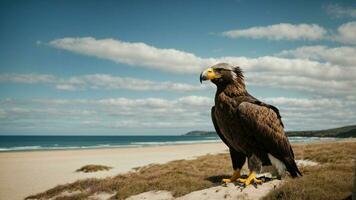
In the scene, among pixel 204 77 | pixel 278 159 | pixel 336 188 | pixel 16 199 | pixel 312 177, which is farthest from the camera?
pixel 16 199

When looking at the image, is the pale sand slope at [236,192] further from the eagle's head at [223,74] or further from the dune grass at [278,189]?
the eagle's head at [223,74]

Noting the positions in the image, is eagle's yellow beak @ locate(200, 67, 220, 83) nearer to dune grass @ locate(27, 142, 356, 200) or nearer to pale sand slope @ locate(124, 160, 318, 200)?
pale sand slope @ locate(124, 160, 318, 200)

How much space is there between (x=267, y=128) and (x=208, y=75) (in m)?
1.81

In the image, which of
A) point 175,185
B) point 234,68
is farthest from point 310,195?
point 175,185

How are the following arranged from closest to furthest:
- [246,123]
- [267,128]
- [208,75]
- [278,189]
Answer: [246,123] → [208,75] → [267,128] → [278,189]

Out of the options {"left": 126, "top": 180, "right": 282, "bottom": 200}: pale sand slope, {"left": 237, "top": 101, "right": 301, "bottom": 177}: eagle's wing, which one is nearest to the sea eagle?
{"left": 237, "top": 101, "right": 301, "bottom": 177}: eagle's wing

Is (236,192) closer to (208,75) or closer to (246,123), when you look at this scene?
(246,123)

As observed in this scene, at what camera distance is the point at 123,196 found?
13.8 m

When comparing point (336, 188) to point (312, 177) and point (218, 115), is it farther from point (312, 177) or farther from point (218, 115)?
point (218, 115)

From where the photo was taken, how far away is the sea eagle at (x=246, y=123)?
24.5 feet

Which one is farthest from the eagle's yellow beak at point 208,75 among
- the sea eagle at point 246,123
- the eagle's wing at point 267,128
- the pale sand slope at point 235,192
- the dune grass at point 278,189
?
the dune grass at point 278,189

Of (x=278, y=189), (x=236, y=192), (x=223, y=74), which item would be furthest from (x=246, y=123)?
(x=278, y=189)

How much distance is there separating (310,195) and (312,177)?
1479 mm

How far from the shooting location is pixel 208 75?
24.7 feet
